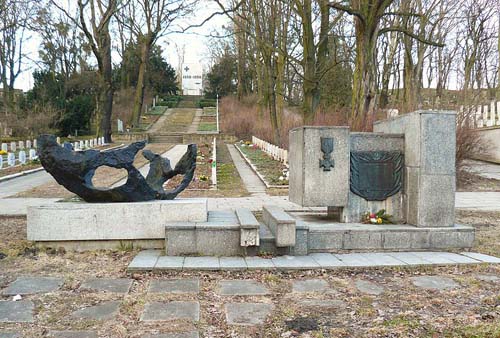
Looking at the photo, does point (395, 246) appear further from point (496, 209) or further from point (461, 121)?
point (461, 121)

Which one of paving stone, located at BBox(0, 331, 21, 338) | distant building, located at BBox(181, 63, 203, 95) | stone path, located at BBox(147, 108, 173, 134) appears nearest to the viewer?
paving stone, located at BBox(0, 331, 21, 338)

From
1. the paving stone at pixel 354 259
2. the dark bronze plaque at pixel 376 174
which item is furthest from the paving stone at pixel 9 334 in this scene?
the dark bronze plaque at pixel 376 174

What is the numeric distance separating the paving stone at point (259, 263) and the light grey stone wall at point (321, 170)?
138 cm

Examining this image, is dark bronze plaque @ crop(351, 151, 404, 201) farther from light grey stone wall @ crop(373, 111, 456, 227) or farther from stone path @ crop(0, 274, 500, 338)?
stone path @ crop(0, 274, 500, 338)

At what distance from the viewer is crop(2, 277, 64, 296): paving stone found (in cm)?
515

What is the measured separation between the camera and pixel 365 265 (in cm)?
620

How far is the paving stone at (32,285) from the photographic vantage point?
203 inches

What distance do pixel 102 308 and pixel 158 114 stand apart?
5111cm

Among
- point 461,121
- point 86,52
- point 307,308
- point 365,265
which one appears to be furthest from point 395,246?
point 86,52

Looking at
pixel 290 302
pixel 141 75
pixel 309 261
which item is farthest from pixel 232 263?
pixel 141 75

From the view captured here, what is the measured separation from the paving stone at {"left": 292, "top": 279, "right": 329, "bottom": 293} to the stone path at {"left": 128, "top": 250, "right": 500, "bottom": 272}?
0.43 metres

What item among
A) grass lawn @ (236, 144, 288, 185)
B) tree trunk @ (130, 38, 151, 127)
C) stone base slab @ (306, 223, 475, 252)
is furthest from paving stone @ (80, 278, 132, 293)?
tree trunk @ (130, 38, 151, 127)

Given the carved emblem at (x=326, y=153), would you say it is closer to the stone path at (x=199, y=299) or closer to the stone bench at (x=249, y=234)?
the stone bench at (x=249, y=234)

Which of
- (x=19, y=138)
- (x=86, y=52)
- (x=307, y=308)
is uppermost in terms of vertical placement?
(x=86, y=52)
